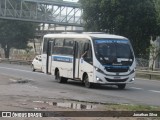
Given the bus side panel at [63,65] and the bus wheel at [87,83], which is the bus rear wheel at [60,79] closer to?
the bus side panel at [63,65]

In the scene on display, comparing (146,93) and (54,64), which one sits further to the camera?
(54,64)

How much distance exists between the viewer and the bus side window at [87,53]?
891 inches

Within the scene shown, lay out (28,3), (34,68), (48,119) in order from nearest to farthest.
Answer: (48,119) < (34,68) < (28,3)

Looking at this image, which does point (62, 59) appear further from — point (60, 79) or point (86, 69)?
point (86, 69)

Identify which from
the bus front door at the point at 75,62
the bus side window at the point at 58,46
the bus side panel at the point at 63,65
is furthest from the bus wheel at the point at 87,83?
the bus side window at the point at 58,46

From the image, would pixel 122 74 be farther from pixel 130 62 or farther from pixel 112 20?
pixel 112 20

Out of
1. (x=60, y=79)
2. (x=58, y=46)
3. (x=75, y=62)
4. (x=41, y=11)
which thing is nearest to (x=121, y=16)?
(x=58, y=46)

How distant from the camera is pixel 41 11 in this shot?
224 feet

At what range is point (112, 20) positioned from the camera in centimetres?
3981

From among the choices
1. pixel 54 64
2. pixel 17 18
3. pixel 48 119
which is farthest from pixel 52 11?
pixel 48 119

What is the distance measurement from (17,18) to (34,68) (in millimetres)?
23433

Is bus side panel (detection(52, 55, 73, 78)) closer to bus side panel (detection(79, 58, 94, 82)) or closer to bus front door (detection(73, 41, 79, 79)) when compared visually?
bus front door (detection(73, 41, 79, 79))

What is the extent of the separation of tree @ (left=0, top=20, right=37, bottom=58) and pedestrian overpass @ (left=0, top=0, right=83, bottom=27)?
2508 mm

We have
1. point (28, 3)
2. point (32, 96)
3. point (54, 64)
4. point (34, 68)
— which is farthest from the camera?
point (28, 3)
